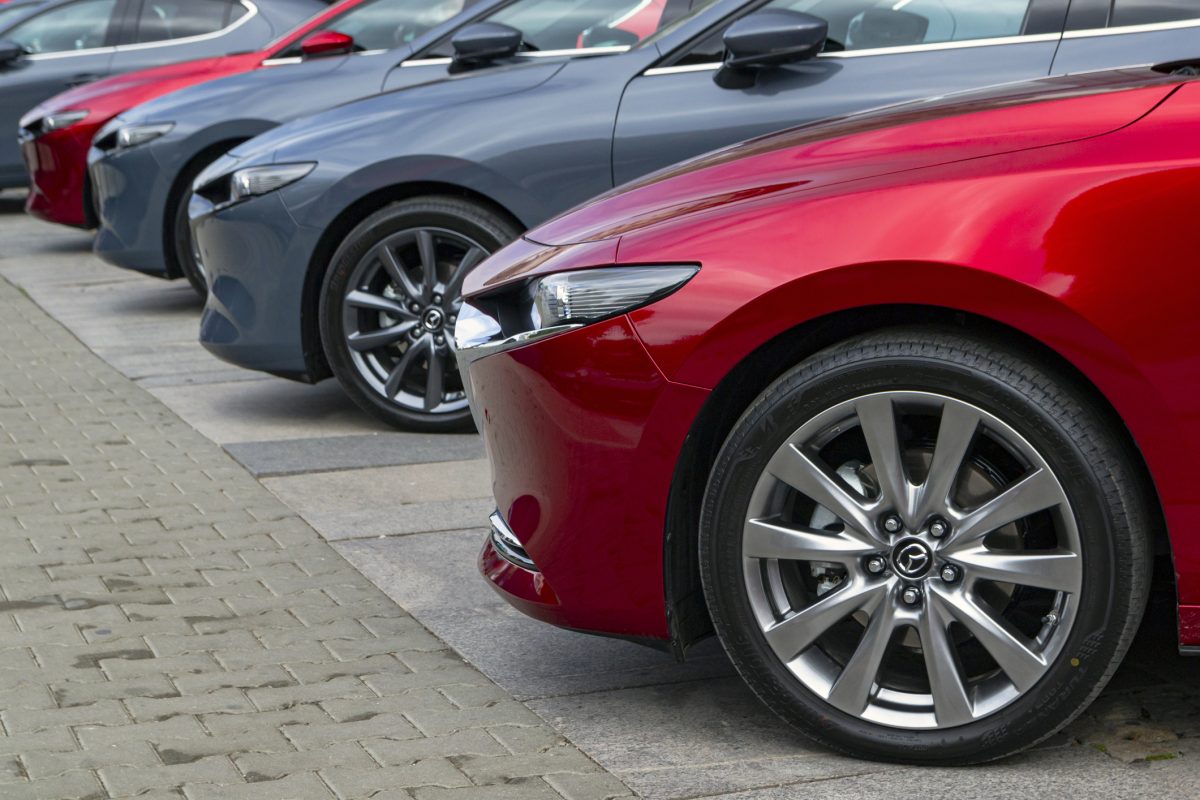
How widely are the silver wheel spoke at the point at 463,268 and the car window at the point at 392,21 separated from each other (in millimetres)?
3000

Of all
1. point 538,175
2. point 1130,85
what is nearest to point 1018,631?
point 1130,85

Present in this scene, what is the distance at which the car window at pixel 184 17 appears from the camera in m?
12.8

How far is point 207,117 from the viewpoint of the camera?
29.1 feet

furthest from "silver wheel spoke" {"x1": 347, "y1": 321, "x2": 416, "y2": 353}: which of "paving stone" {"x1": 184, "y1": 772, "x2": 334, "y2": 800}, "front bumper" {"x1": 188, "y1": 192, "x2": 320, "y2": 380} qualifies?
"paving stone" {"x1": 184, "y1": 772, "x2": 334, "y2": 800}

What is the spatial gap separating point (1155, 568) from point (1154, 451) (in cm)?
30

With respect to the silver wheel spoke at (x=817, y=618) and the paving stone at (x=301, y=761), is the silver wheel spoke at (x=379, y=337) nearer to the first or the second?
the paving stone at (x=301, y=761)

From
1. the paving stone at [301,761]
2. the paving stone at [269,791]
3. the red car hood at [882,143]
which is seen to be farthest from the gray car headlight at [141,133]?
the paving stone at [269,791]

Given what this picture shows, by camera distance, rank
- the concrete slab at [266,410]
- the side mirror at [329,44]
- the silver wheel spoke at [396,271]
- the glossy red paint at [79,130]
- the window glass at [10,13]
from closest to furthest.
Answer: the silver wheel spoke at [396,271]
the concrete slab at [266,410]
the side mirror at [329,44]
the glossy red paint at [79,130]
the window glass at [10,13]

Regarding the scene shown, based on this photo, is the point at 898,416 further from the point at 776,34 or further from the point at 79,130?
the point at 79,130

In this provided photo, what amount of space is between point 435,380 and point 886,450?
3344mm

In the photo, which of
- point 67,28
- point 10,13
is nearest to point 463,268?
point 67,28

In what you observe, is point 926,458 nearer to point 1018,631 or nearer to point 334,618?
point 1018,631

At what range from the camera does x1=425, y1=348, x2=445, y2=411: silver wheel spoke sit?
249 inches

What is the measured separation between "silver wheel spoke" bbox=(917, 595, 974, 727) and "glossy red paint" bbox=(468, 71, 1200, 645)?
16.3 inches
